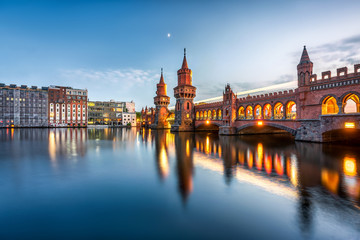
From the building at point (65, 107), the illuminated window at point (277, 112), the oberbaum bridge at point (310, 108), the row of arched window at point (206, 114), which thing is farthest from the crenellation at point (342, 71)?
the building at point (65, 107)

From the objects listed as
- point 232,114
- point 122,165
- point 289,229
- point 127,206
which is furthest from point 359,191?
point 232,114

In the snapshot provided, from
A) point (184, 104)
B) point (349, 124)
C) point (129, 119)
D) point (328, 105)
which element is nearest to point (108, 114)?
point (129, 119)

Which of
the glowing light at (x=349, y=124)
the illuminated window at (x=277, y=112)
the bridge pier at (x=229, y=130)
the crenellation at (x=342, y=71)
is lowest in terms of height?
the bridge pier at (x=229, y=130)

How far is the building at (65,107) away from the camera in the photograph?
92.8 meters

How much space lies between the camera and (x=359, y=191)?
8367mm

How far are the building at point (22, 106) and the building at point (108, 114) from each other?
75.9 feet

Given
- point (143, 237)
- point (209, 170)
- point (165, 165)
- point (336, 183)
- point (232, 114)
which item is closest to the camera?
point (143, 237)

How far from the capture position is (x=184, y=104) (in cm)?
5922

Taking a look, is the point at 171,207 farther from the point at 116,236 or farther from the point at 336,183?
the point at 336,183

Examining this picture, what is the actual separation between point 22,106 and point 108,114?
135 ft

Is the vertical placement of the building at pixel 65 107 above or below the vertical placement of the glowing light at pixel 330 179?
above

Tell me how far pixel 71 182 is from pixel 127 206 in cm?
465

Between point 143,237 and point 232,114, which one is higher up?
point 232,114

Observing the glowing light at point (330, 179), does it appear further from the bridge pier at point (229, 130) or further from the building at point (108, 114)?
the building at point (108, 114)
